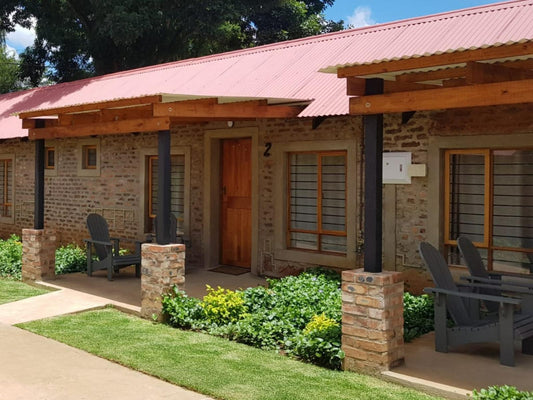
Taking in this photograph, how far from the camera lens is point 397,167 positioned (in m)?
9.02

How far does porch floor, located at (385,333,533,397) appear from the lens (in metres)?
5.54

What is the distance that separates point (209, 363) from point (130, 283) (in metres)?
4.73

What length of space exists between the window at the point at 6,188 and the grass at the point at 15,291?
6.43 m

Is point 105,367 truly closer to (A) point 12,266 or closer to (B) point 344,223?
(B) point 344,223

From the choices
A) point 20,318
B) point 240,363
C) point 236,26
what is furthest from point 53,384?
point 236,26

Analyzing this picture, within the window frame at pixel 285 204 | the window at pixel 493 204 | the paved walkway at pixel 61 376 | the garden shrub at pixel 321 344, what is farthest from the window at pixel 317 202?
the paved walkway at pixel 61 376

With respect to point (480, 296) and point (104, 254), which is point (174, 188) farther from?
point (480, 296)

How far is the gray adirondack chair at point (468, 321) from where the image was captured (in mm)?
5984

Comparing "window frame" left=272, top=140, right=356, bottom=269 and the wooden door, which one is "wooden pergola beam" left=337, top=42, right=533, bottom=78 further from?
the wooden door

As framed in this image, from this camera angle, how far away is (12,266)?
11852 millimetres

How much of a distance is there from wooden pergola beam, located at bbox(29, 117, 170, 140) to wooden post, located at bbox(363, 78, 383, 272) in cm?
301

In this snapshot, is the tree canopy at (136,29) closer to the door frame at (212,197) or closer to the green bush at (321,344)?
the door frame at (212,197)

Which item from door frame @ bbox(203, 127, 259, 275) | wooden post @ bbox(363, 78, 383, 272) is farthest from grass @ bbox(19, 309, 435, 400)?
door frame @ bbox(203, 127, 259, 275)

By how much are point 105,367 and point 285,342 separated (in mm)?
1795
